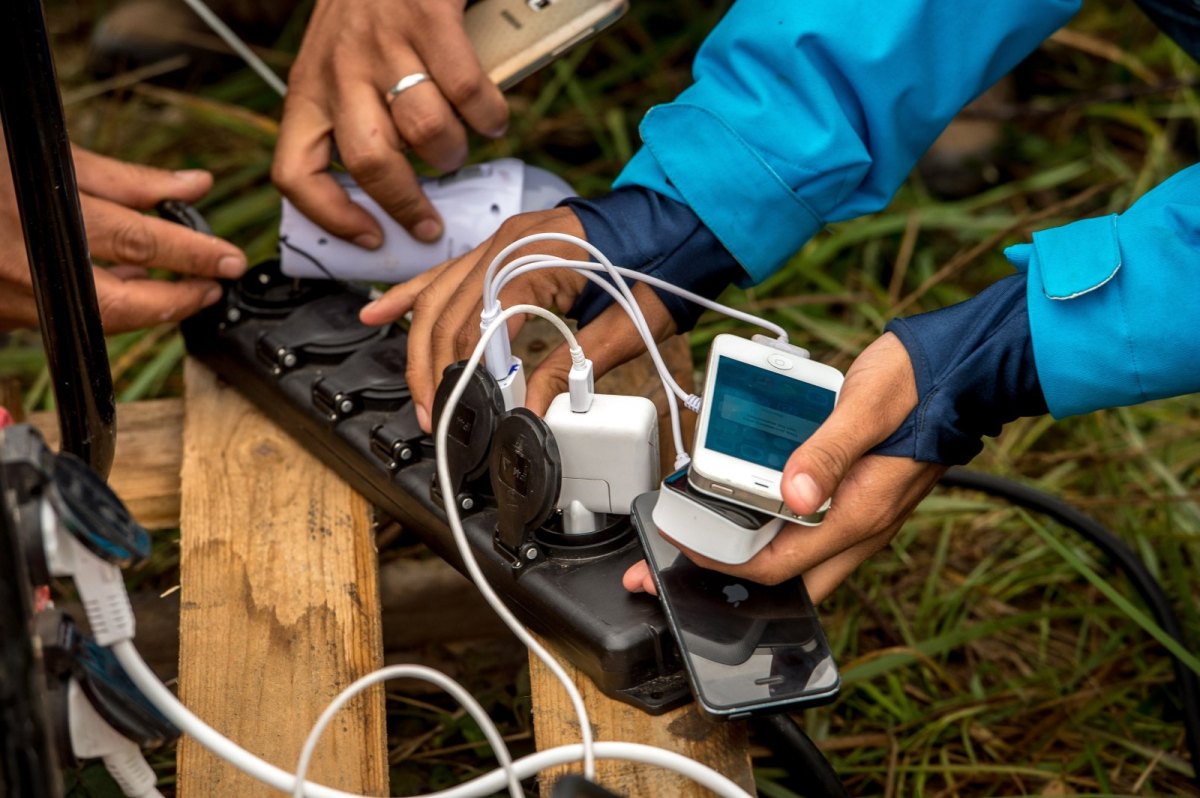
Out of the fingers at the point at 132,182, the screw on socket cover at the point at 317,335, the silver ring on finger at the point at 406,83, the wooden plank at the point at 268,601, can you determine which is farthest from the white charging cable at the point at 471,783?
the fingers at the point at 132,182

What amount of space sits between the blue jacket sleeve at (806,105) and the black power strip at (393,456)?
28 centimetres

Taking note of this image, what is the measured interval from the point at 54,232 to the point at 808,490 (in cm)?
48

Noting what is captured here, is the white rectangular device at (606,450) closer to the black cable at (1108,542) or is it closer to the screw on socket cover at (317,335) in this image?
the screw on socket cover at (317,335)

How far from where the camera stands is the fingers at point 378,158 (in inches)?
42.1

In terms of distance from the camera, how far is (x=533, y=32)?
1.18 m

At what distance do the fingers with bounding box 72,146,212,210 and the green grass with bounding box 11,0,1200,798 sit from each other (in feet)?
1.06

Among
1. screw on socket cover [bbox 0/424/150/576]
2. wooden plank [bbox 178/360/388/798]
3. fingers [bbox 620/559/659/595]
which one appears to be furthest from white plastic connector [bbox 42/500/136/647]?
fingers [bbox 620/559/659/595]

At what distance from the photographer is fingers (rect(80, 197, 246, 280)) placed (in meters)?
1.08

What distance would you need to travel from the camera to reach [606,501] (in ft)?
2.72

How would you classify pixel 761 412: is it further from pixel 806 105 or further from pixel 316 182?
pixel 316 182

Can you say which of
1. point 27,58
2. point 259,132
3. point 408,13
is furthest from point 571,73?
point 27,58

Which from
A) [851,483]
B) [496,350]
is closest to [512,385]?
[496,350]

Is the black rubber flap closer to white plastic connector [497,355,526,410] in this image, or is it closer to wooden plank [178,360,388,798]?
white plastic connector [497,355,526,410]

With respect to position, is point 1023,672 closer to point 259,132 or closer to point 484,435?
point 484,435
